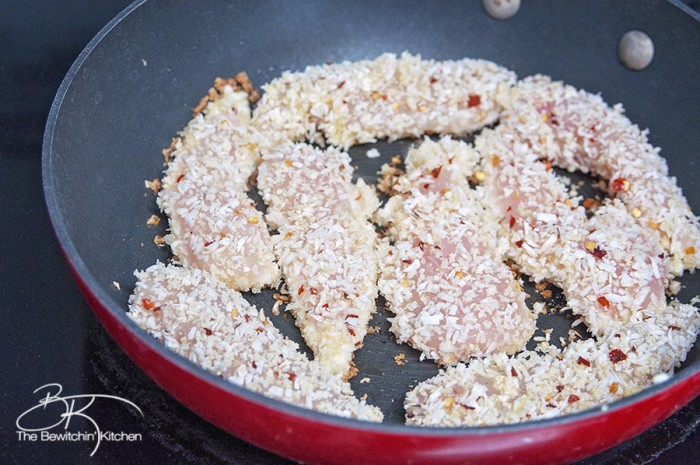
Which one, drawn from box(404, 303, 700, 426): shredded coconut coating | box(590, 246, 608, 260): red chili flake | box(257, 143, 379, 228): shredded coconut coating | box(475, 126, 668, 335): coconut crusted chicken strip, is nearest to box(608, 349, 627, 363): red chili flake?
box(404, 303, 700, 426): shredded coconut coating

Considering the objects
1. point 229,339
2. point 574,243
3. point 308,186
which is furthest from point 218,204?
point 574,243

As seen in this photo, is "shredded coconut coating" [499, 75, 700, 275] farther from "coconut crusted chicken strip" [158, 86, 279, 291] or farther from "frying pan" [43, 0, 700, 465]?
"coconut crusted chicken strip" [158, 86, 279, 291]

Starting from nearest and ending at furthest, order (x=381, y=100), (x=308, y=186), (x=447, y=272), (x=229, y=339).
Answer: (x=229, y=339)
(x=447, y=272)
(x=308, y=186)
(x=381, y=100)

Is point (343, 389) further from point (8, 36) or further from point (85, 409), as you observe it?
point (8, 36)

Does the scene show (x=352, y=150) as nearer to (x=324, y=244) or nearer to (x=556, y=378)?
(x=324, y=244)

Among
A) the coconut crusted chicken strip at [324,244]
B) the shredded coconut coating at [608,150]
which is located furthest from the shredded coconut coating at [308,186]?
the shredded coconut coating at [608,150]

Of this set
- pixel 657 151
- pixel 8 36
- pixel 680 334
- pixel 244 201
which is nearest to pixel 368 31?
pixel 244 201
